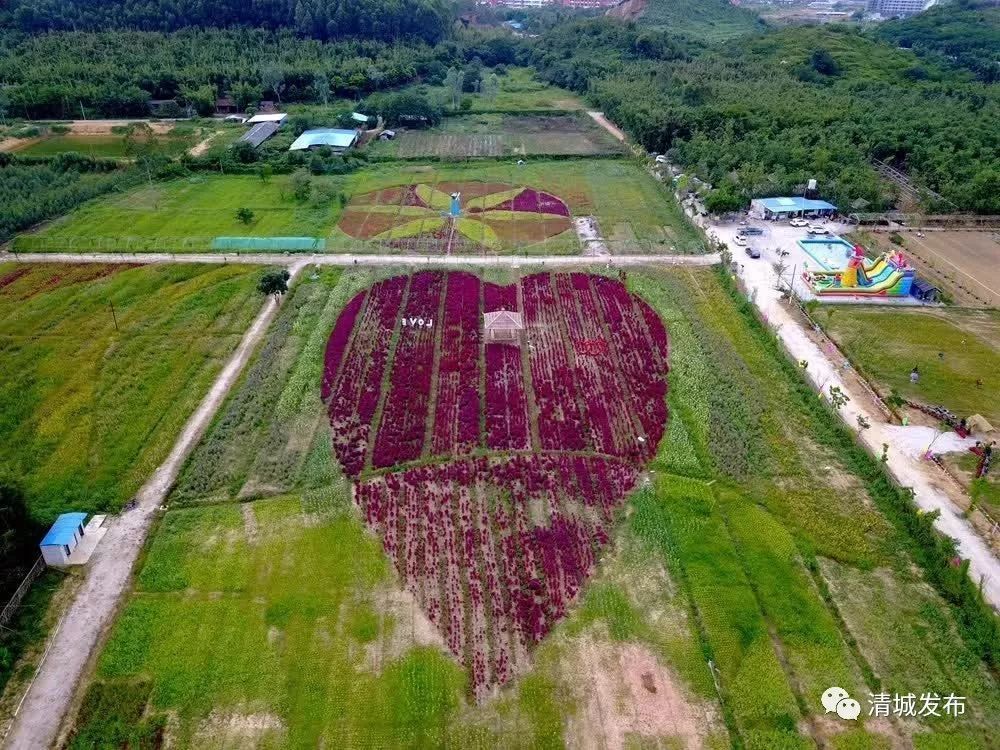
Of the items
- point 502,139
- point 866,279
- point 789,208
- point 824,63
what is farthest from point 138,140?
point 824,63

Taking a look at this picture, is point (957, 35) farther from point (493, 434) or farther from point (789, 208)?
point (493, 434)

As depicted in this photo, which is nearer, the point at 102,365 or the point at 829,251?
the point at 102,365

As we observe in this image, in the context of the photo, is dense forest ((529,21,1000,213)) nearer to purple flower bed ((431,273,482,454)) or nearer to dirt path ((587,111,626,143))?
dirt path ((587,111,626,143))

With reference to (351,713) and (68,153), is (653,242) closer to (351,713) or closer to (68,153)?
(351,713)

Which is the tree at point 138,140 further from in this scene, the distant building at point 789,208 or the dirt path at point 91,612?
the distant building at point 789,208

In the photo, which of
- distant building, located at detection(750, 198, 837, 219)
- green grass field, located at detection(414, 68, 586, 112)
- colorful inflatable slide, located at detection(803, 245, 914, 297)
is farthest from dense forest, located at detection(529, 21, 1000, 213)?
colorful inflatable slide, located at detection(803, 245, 914, 297)

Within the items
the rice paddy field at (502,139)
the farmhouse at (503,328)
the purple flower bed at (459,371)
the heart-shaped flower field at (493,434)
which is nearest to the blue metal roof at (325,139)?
the rice paddy field at (502,139)
